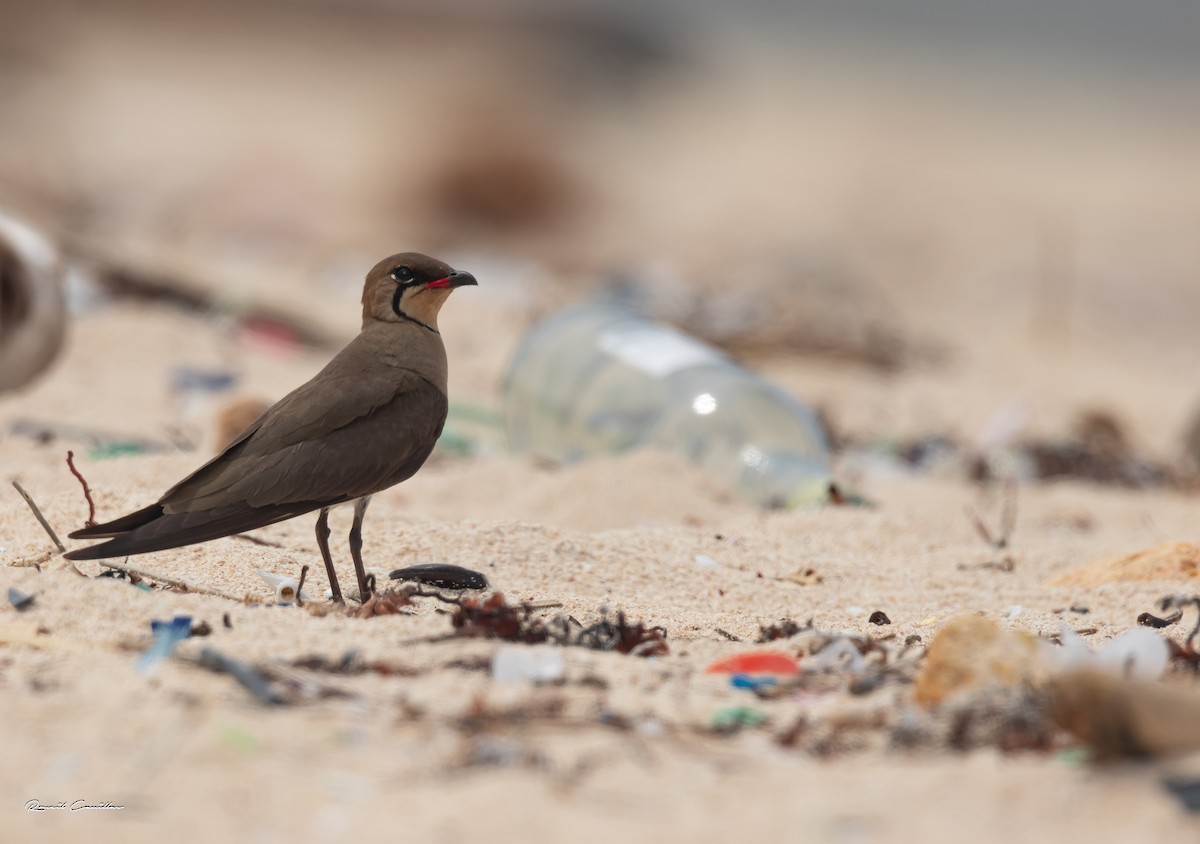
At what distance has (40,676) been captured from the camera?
285cm

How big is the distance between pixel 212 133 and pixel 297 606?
60.2 ft

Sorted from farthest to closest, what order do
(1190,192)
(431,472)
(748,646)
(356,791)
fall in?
(1190,192) < (431,472) < (748,646) < (356,791)

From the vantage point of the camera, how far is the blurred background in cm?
835

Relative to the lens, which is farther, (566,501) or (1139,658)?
(566,501)

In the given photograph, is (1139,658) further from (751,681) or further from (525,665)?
(525,665)

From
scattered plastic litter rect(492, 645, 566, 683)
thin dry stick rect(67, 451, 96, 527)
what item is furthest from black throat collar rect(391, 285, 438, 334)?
scattered plastic litter rect(492, 645, 566, 683)

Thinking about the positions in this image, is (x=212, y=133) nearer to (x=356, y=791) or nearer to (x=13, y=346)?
(x=13, y=346)

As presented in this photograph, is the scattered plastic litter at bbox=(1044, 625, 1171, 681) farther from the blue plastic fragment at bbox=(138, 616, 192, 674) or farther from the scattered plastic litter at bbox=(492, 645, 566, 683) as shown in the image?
the blue plastic fragment at bbox=(138, 616, 192, 674)

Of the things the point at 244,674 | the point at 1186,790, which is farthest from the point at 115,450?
the point at 1186,790

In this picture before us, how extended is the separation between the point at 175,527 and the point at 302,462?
40cm

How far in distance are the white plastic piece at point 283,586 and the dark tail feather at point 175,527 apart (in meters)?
0.18

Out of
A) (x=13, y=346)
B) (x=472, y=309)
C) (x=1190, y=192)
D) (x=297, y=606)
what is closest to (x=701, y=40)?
(x=1190, y=192)

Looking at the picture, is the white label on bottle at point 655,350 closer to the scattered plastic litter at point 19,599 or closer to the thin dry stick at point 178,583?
the thin dry stick at point 178,583

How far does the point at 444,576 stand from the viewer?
3967mm
